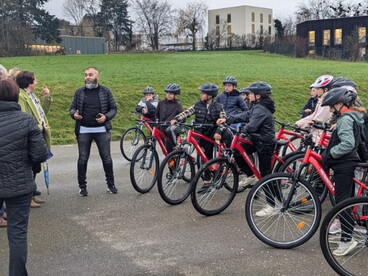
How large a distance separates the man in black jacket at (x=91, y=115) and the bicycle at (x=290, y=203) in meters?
2.72

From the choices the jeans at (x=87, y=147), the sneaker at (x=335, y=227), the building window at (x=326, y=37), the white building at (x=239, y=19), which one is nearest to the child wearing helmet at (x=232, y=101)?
→ the jeans at (x=87, y=147)

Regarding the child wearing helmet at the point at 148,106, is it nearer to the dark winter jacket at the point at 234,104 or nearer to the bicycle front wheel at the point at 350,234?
the dark winter jacket at the point at 234,104

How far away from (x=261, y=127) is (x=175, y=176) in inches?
53.5

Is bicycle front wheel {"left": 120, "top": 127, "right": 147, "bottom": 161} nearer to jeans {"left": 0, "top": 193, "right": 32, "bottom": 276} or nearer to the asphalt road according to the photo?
the asphalt road

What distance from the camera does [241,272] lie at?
416cm

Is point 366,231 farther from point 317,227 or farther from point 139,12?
point 139,12

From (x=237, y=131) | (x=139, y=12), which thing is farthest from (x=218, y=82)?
(x=139, y=12)

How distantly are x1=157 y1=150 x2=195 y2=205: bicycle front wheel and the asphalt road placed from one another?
0.16 meters

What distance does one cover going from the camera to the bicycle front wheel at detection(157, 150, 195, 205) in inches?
239

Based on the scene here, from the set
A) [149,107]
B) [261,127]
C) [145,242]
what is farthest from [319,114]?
[149,107]

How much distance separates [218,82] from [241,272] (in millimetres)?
17411

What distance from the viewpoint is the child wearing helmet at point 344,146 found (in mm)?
4348

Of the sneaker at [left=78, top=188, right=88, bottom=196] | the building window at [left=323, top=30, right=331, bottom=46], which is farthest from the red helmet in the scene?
the building window at [left=323, top=30, right=331, bottom=46]

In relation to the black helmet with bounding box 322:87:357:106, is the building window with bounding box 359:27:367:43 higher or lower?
higher
